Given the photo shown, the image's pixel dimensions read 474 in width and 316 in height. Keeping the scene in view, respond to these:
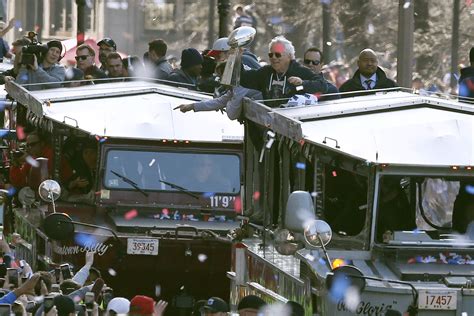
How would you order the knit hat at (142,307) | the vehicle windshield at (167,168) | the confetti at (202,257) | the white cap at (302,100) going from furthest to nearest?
1. the vehicle windshield at (167,168)
2. the confetti at (202,257)
3. the white cap at (302,100)
4. the knit hat at (142,307)

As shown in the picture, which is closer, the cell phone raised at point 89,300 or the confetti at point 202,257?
the cell phone raised at point 89,300

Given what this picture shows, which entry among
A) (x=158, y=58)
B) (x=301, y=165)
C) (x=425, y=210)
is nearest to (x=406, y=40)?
(x=158, y=58)

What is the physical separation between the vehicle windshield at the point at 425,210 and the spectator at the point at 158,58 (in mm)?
10659

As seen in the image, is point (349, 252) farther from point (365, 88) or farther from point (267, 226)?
point (365, 88)

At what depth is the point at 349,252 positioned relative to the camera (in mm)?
13625

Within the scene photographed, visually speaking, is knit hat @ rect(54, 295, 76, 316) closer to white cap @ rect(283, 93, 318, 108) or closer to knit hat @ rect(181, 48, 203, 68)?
white cap @ rect(283, 93, 318, 108)

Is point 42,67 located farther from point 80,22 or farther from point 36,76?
point 80,22

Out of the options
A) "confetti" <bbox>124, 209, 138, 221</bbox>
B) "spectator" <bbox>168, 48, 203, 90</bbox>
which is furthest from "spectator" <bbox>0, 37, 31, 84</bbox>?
"confetti" <bbox>124, 209, 138, 221</bbox>

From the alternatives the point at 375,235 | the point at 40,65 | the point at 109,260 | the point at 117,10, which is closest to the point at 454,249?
the point at 375,235

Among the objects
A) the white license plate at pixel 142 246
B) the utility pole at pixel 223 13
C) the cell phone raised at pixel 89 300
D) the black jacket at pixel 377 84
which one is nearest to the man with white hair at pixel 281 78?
the black jacket at pixel 377 84

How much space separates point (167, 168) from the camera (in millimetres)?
20078

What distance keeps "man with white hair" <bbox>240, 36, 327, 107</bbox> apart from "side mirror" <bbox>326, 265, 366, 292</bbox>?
4.19 m

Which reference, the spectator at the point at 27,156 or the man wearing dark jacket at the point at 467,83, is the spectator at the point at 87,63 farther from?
the man wearing dark jacket at the point at 467,83

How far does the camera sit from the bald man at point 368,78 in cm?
1825
